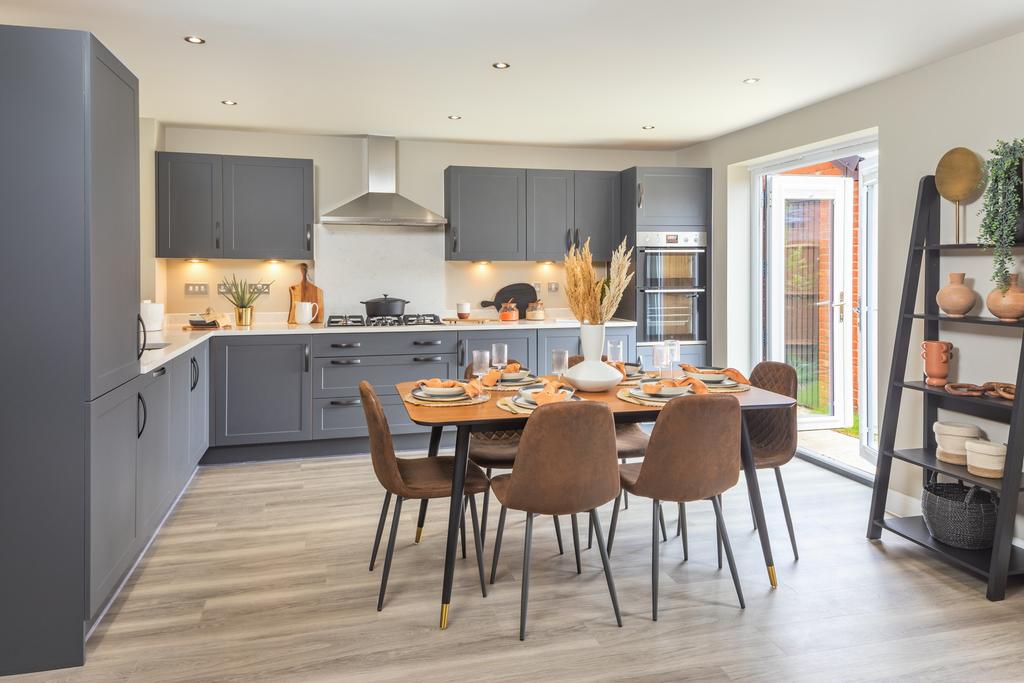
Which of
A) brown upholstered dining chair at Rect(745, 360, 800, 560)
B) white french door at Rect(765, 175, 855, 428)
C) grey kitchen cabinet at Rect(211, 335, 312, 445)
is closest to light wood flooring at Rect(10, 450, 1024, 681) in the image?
brown upholstered dining chair at Rect(745, 360, 800, 560)

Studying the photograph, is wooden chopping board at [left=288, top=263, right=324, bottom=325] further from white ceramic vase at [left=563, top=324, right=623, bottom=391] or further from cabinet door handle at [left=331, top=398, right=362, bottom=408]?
white ceramic vase at [left=563, top=324, right=623, bottom=391]

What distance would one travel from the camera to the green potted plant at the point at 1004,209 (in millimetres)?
3098

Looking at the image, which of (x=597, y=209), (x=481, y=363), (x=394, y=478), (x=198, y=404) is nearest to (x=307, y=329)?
(x=198, y=404)

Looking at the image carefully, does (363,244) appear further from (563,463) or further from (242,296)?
(563,463)

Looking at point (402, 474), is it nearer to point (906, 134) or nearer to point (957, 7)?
point (957, 7)

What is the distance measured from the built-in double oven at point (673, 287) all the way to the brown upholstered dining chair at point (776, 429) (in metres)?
2.28

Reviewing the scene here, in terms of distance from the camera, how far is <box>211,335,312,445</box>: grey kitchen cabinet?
496 cm

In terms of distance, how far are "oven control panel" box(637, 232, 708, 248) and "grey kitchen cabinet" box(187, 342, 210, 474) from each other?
3.33 metres

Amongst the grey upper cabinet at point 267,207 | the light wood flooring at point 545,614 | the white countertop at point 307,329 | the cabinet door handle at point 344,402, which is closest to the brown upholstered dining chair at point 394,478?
the light wood flooring at point 545,614

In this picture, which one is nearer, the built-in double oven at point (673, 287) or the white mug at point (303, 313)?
the white mug at point (303, 313)

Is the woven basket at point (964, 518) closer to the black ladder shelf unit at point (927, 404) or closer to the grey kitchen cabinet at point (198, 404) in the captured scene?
the black ladder shelf unit at point (927, 404)

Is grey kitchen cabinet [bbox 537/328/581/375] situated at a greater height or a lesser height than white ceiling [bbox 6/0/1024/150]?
lesser

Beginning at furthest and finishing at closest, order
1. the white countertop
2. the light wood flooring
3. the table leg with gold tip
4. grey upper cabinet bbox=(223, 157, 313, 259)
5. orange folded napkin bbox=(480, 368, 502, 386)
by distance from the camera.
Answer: grey upper cabinet bbox=(223, 157, 313, 259) → the white countertop → orange folded napkin bbox=(480, 368, 502, 386) → the table leg with gold tip → the light wood flooring

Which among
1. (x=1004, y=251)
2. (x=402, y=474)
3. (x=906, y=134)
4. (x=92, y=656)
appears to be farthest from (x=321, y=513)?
(x=906, y=134)
